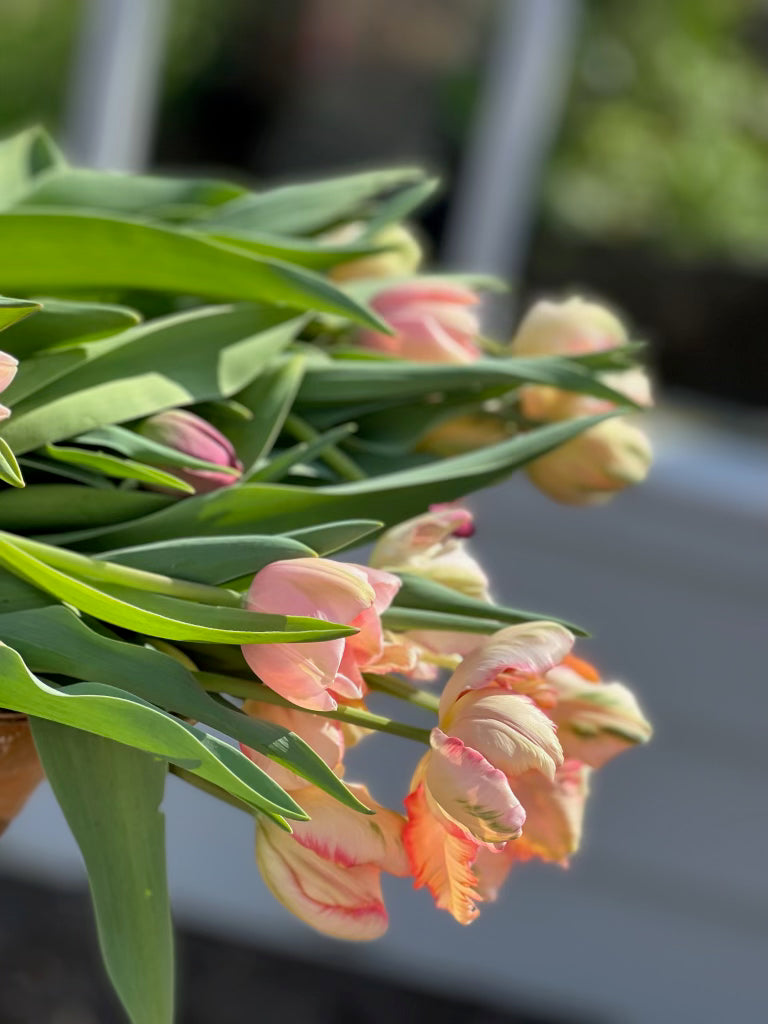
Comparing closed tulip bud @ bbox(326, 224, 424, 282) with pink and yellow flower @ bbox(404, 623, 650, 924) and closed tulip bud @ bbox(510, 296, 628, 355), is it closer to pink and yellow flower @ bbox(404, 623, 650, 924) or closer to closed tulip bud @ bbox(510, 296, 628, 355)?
closed tulip bud @ bbox(510, 296, 628, 355)

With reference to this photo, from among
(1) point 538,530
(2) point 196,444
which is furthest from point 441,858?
(1) point 538,530

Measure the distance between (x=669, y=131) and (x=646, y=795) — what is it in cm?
215

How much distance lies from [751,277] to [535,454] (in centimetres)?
278

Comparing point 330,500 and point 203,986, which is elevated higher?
point 330,500

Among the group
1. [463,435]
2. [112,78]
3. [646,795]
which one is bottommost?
[646,795]

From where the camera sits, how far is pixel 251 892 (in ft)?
7.04

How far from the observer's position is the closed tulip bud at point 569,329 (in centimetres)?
44

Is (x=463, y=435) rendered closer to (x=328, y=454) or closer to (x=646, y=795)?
(x=328, y=454)

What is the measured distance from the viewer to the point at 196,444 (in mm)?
351

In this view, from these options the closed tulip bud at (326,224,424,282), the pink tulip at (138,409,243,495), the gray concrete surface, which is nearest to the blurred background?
the gray concrete surface

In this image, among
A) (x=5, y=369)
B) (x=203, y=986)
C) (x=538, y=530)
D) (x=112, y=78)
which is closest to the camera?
(x=5, y=369)

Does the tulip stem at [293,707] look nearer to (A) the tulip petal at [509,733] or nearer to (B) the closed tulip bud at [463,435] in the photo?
(A) the tulip petal at [509,733]

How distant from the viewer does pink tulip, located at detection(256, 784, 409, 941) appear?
0.99 ft

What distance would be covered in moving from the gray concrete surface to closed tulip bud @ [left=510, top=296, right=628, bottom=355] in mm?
1385
